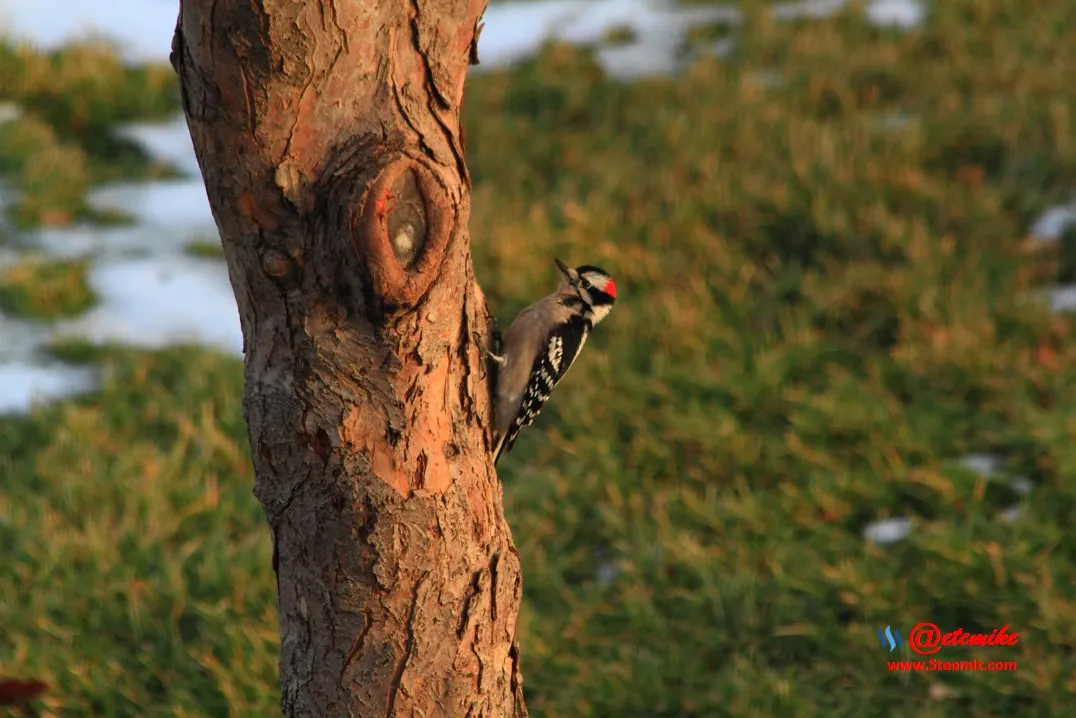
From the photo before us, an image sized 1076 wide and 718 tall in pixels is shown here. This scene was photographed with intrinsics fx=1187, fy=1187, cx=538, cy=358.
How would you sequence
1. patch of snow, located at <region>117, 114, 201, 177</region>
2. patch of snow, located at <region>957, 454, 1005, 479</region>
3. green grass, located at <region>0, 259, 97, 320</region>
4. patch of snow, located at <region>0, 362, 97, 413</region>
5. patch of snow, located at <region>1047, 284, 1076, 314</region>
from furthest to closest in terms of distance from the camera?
patch of snow, located at <region>117, 114, 201, 177</region>, green grass, located at <region>0, 259, 97, 320</region>, patch of snow, located at <region>1047, 284, 1076, 314</region>, patch of snow, located at <region>0, 362, 97, 413</region>, patch of snow, located at <region>957, 454, 1005, 479</region>

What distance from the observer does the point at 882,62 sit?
916 centimetres

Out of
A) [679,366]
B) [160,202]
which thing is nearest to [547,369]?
[679,366]

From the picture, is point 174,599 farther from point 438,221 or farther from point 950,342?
point 950,342

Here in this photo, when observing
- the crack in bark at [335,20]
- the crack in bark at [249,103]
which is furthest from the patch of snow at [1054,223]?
the crack in bark at [249,103]

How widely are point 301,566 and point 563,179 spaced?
5.75 meters

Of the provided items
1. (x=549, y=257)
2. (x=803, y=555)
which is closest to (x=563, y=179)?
(x=549, y=257)

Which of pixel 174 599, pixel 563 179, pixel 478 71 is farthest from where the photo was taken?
pixel 478 71

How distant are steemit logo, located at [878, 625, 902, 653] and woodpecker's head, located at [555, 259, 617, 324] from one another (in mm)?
1790

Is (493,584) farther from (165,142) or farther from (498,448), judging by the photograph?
(165,142)

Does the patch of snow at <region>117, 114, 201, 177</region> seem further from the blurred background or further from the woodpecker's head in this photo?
the woodpecker's head

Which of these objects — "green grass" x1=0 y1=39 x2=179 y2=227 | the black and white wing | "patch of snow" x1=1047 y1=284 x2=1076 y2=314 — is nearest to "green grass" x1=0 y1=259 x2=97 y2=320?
"green grass" x1=0 y1=39 x2=179 y2=227

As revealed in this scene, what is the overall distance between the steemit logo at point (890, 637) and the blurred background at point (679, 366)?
25mm

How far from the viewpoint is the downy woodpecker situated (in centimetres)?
427

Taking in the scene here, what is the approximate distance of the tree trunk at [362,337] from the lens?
2717mm
